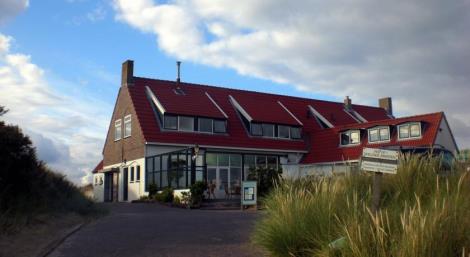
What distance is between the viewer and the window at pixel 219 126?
3508 centimetres

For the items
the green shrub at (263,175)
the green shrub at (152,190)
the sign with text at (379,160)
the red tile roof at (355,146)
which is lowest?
the green shrub at (152,190)

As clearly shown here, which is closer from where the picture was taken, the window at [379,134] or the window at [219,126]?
the window at [219,126]

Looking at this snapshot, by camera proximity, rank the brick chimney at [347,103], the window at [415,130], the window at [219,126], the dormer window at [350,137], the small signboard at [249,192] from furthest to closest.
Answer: the brick chimney at [347,103] < the dormer window at [350,137] < the window at [219,126] < the window at [415,130] < the small signboard at [249,192]

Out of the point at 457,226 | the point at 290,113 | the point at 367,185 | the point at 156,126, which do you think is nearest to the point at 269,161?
the point at 290,113

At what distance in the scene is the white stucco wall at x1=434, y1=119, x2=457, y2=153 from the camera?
1337 inches

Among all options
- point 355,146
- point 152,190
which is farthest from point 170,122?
point 355,146

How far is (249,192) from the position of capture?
21.9 metres

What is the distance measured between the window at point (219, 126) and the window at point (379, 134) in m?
10.1

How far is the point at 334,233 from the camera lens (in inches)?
277

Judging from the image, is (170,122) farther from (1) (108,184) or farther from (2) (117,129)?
(1) (108,184)

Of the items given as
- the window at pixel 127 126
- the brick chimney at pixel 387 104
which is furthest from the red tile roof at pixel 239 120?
the brick chimney at pixel 387 104

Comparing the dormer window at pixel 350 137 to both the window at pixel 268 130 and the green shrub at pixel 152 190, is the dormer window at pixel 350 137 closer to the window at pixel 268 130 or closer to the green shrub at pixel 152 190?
the window at pixel 268 130

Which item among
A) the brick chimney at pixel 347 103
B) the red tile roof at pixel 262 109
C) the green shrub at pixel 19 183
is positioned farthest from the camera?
the brick chimney at pixel 347 103

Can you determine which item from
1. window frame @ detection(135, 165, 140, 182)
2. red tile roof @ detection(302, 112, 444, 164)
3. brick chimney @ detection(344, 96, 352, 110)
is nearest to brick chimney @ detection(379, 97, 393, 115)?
brick chimney @ detection(344, 96, 352, 110)
